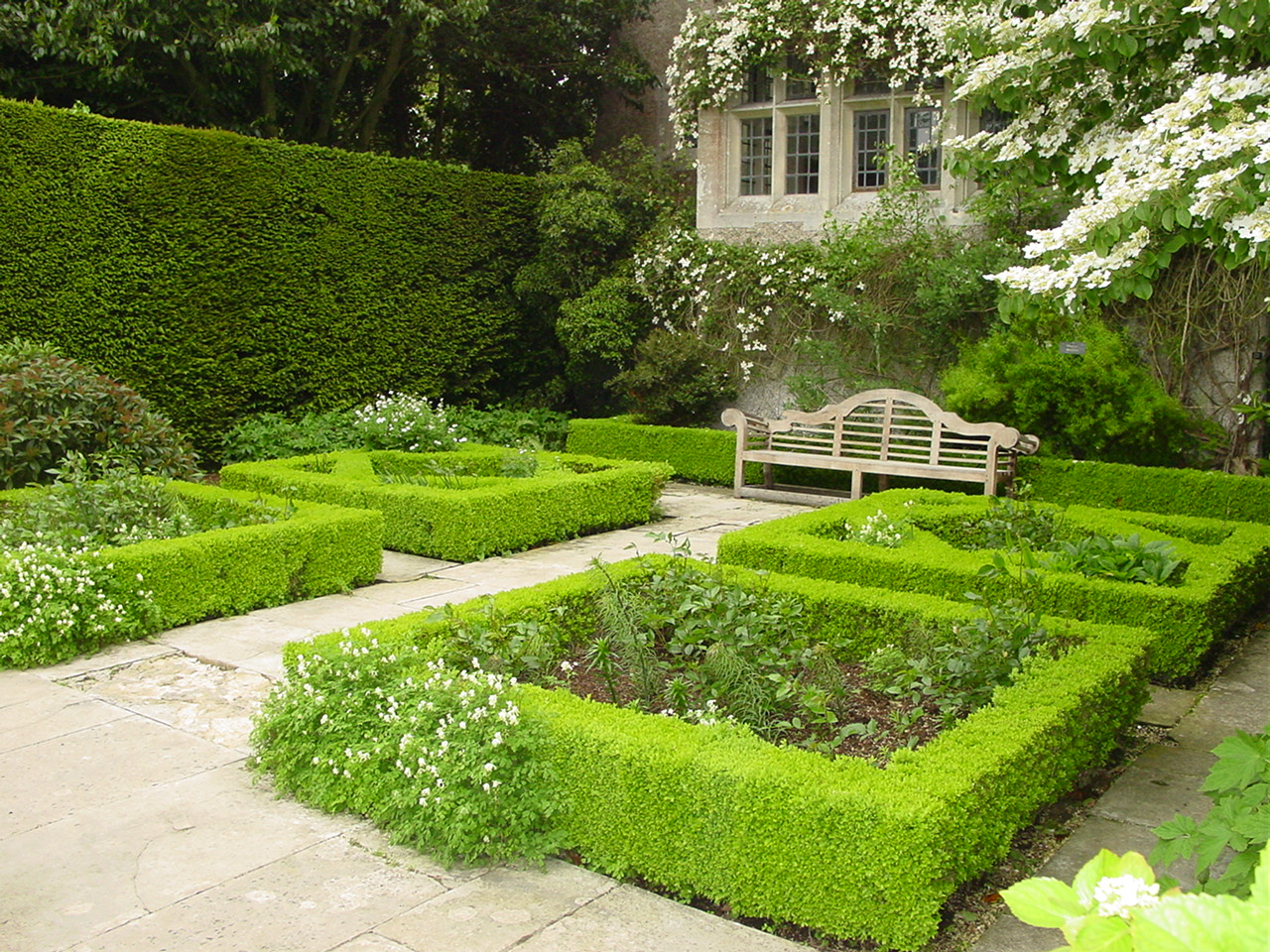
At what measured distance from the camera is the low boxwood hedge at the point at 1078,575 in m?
5.16

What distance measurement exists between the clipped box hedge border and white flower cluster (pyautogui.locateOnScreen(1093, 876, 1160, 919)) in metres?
1.99

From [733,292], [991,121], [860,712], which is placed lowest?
[860,712]

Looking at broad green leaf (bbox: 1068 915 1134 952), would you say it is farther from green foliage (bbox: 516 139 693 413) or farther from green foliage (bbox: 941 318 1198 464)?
green foliage (bbox: 516 139 693 413)

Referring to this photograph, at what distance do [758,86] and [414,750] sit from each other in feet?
37.8

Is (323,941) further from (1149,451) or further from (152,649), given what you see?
(1149,451)

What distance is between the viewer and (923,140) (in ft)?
40.1

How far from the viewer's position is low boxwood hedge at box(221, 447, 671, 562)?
773 centimetres

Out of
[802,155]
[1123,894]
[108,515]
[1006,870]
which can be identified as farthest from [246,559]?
[802,155]

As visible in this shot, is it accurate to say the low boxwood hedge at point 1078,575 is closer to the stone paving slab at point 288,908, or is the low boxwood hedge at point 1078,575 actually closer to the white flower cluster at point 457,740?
the white flower cluster at point 457,740

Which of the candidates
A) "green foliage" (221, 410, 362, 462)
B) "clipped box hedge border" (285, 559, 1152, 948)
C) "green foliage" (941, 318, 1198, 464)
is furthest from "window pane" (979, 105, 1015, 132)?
"clipped box hedge border" (285, 559, 1152, 948)

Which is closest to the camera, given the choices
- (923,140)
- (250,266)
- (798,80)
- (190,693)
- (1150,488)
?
(190,693)

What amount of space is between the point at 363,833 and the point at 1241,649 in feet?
15.6

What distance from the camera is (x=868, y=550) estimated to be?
5.98 m

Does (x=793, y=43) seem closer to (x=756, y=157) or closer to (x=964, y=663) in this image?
(x=756, y=157)
